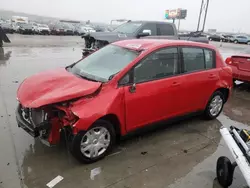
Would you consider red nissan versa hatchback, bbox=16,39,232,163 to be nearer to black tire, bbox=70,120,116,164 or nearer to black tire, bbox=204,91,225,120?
black tire, bbox=70,120,116,164

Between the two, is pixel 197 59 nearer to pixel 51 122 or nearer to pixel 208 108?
pixel 208 108

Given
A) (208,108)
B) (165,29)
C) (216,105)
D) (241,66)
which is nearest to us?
(208,108)

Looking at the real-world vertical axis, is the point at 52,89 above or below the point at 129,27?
below

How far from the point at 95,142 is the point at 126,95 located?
0.79 metres

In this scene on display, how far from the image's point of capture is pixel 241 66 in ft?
26.0

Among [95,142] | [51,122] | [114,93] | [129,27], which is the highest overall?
[129,27]

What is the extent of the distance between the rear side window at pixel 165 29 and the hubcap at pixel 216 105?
6.16 m

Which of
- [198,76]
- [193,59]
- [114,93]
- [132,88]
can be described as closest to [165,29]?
[193,59]

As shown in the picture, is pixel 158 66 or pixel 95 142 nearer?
pixel 95 142

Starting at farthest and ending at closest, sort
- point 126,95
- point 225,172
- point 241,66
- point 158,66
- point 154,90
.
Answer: point 241,66
point 158,66
point 154,90
point 126,95
point 225,172

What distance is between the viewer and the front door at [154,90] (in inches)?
148

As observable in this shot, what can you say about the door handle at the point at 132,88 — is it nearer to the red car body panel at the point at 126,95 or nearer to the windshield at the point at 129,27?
the red car body panel at the point at 126,95

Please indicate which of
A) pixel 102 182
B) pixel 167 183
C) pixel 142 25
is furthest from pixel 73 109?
pixel 142 25

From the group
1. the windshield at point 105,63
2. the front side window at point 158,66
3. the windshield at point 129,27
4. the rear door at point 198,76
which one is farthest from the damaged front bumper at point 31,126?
the windshield at point 129,27
